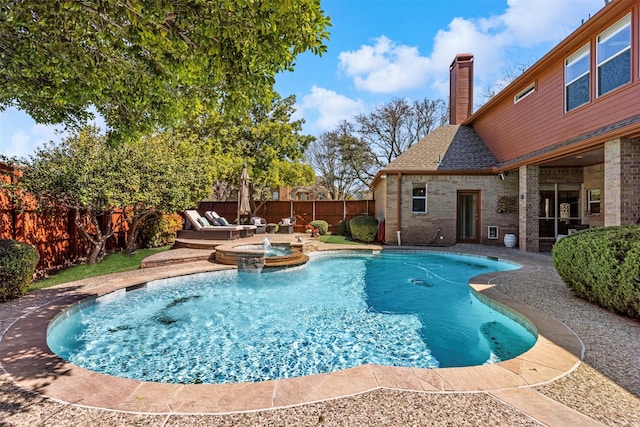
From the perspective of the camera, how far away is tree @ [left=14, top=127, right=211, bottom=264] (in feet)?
25.0

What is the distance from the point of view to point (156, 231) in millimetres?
12375

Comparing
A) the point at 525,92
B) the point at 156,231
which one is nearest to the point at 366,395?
the point at 156,231

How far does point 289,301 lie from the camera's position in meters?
6.48

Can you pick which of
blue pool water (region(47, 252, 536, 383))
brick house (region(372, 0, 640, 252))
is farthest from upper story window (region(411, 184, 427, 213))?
blue pool water (region(47, 252, 536, 383))

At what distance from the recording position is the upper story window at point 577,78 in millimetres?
8670

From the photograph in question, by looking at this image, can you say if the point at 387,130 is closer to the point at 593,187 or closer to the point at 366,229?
the point at 366,229

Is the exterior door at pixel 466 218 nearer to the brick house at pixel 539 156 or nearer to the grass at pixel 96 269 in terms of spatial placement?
the brick house at pixel 539 156

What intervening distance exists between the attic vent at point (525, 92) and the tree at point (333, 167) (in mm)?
15980

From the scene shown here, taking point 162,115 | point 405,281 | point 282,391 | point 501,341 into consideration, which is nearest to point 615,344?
point 501,341

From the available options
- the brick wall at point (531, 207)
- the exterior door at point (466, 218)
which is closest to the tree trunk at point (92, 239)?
the exterior door at point (466, 218)

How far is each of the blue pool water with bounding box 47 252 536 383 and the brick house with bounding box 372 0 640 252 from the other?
5212 millimetres

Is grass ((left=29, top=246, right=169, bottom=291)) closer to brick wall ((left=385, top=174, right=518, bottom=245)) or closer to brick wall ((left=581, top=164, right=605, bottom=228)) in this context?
brick wall ((left=385, top=174, right=518, bottom=245))

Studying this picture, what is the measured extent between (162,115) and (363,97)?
22.1m

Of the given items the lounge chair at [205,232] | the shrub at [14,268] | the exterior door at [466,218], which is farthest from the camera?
the exterior door at [466,218]
